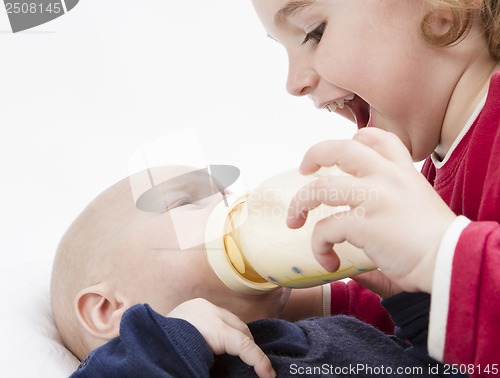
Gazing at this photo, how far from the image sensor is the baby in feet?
2.98

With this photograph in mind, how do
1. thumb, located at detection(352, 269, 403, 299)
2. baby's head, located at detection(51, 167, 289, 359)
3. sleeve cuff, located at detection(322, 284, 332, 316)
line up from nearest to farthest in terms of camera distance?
1. baby's head, located at detection(51, 167, 289, 359)
2. thumb, located at detection(352, 269, 403, 299)
3. sleeve cuff, located at detection(322, 284, 332, 316)

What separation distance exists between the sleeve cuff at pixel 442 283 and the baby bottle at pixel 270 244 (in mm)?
135

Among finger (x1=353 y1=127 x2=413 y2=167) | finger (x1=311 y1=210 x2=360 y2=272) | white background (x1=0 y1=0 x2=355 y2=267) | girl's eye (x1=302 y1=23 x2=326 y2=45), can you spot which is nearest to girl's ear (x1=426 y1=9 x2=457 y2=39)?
girl's eye (x1=302 y1=23 x2=326 y2=45)

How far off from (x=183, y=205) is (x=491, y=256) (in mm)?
562

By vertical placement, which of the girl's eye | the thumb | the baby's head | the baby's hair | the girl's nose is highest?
the girl's eye

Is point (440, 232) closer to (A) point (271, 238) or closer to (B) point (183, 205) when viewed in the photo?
(A) point (271, 238)

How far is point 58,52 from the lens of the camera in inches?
74.4

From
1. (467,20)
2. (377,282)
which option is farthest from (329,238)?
(467,20)

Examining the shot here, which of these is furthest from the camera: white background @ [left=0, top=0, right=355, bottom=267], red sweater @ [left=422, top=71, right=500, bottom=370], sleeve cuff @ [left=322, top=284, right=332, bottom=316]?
white background @ [left=0, top=0, right=355, bottom=267]

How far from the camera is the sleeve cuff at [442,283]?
76 centimetres

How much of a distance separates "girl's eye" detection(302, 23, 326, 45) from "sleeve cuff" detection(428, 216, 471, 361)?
1.63 ft

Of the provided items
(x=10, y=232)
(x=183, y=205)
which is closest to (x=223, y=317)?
(x=183, y=205)

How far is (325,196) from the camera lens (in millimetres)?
830

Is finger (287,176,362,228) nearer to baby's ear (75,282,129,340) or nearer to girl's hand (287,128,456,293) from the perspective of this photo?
girl's hand (287,128,456,293)
